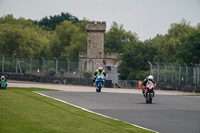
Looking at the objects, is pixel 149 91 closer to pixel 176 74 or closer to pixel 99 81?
pixel 99 81

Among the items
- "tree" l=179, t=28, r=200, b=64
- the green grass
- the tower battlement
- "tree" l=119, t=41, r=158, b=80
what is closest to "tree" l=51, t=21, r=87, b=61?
the tower battlement

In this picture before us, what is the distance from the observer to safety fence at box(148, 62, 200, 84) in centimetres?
5153

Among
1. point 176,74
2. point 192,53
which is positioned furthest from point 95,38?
point 176,74

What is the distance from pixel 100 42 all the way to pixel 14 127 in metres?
101

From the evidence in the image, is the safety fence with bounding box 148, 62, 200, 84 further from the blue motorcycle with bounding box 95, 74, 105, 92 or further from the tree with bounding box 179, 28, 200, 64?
the tree with bounding box 179, 28, 200, 64

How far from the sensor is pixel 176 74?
5397cm

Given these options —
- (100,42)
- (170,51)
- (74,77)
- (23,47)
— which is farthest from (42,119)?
(170,51)

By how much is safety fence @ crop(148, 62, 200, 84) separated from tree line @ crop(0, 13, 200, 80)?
25.5 m

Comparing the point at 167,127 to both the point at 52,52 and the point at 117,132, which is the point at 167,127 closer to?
the point at 117,132

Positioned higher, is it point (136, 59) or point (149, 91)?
point (136, 59)

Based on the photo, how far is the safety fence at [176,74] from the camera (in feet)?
169

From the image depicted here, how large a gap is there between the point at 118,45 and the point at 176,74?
98.0 m

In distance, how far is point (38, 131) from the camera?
548 inches

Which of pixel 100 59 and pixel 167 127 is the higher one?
pixel 100 59
